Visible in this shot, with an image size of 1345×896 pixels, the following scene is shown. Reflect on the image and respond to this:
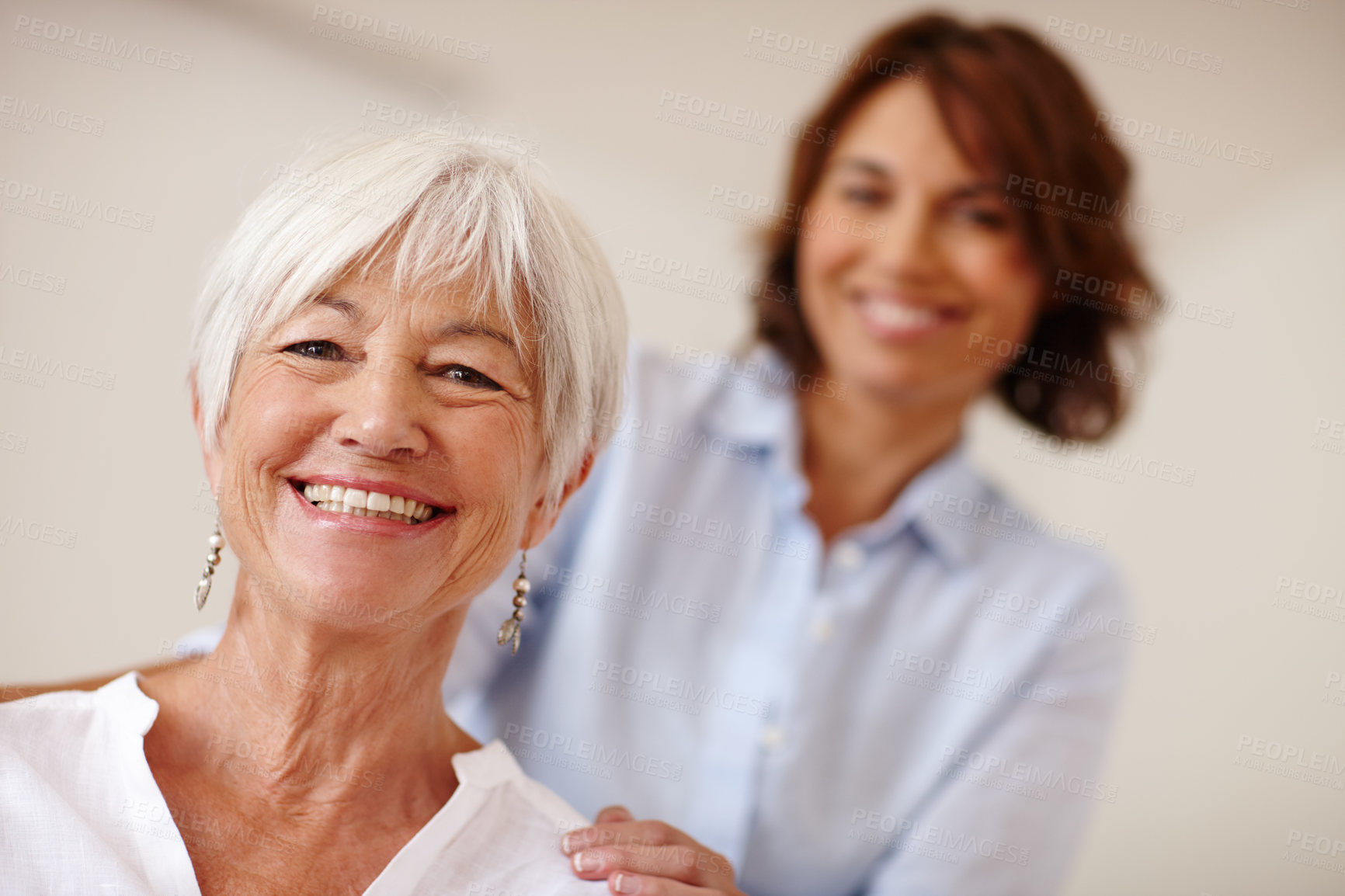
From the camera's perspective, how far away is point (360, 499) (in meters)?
1.11

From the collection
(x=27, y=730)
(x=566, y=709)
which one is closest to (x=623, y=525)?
(x=566, y=709)

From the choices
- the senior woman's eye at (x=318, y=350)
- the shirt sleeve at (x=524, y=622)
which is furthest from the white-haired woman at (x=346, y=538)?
the shirt sleeve at (x=524, y=622)

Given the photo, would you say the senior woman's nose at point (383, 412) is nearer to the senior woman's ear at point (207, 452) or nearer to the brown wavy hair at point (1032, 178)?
the senior woman's ear at point (207, 452)

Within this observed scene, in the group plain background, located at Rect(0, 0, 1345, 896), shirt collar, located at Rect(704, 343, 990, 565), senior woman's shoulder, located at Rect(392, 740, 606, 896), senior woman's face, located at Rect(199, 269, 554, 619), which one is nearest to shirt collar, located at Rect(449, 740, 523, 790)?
senior woman's shoulder, located at Rect(392, 740, 606, 896)

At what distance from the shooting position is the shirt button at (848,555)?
2080 mm

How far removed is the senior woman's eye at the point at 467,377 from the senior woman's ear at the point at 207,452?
0.99ft

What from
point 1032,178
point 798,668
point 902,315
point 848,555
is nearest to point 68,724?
point 798,668

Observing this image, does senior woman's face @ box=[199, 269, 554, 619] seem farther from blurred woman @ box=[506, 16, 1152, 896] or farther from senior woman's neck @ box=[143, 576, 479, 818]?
blurred woman @ box=[506, 16, 1152, 896]

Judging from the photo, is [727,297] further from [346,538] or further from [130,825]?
[130,825]

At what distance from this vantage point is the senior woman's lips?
111cm

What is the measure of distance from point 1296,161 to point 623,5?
2275 mm

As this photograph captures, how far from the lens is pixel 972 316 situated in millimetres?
2059

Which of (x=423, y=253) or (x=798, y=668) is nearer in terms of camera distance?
(x=423, y=253)

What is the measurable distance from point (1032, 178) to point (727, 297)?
6.54ft
